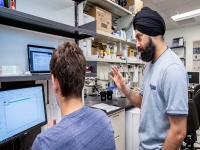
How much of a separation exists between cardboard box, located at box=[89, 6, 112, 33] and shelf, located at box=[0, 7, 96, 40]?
795mm

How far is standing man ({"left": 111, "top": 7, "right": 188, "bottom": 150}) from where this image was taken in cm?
86

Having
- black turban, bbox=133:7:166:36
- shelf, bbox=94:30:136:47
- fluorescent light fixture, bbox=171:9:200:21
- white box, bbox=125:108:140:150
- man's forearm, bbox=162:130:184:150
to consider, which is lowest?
white box, bbox=125:108:140:150

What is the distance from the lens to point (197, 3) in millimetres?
3740

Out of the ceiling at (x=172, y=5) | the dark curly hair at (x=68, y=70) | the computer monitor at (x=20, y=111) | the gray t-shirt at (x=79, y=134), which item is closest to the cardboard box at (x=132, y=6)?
the ceiling at (x=172, y=5)

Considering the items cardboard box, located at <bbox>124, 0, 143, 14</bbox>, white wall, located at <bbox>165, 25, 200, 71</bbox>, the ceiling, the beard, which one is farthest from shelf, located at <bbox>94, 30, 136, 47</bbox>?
white wall, located at <bbox>165, 25, 200, 71</bbox>

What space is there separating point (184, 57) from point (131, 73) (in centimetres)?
327

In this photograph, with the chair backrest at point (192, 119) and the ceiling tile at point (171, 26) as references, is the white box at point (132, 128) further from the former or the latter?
the ceiling tile at point (171, 26)

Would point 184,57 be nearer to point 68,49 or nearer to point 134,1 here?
point 134,1

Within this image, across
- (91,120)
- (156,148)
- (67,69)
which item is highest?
(67,69)

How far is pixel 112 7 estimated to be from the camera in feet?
8.05

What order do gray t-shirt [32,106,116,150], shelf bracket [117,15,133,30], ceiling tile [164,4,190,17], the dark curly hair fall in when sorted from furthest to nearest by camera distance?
ceiling tile [164,4,190,17]
shelf bracket [117,15,133,30]
the dark curly hair
gray t-shirt [32,106,116,150]

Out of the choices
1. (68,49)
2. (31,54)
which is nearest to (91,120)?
(68,49)

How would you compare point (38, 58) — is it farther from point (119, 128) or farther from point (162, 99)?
point (119, 128)

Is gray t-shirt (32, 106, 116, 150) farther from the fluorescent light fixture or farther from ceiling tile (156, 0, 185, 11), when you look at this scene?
the fluorescent light fixture
